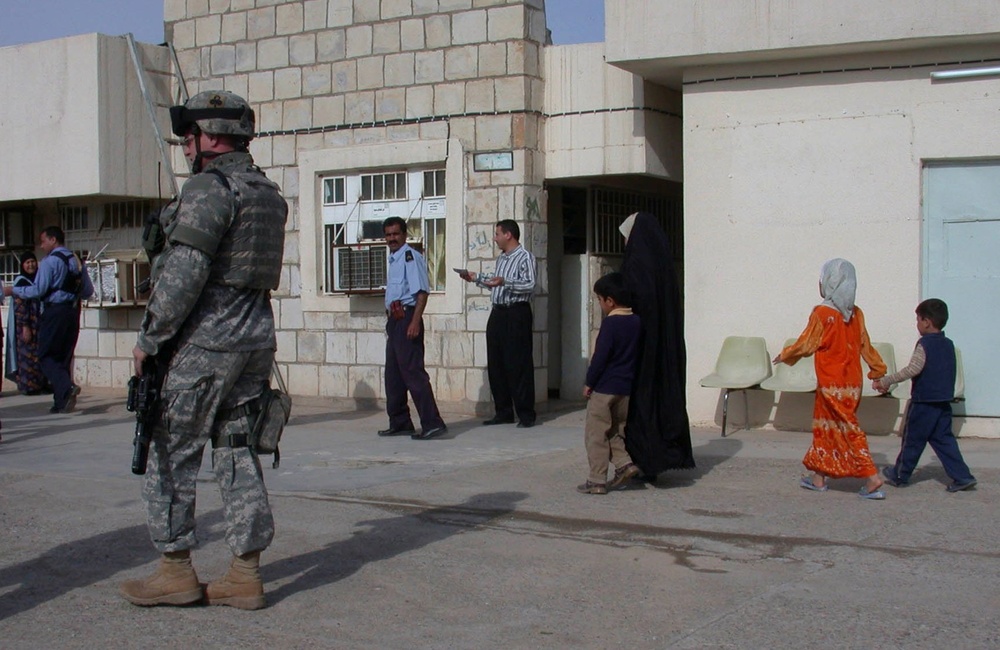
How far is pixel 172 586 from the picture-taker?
15.7 ft

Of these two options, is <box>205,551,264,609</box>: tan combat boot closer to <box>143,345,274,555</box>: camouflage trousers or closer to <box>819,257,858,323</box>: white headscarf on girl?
<box>143,345,274,555</box>: camouflage trousers

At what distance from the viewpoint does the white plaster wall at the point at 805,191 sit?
30.9ft

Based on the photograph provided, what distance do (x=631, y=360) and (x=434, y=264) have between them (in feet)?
15.4

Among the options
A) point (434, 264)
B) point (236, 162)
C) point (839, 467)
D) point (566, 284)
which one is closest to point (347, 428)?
point (434, 264)

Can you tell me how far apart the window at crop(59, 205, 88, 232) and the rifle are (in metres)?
10.3

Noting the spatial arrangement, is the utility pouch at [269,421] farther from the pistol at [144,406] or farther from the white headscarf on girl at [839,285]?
the white headscarf on girl at [839,285]

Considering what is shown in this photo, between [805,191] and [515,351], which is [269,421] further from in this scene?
[805,191]

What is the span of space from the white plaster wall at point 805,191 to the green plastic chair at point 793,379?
0.22m

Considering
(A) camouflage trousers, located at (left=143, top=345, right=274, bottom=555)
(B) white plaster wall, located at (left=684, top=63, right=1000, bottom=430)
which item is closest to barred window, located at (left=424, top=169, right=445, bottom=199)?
(B) white plaster wall, located at (left=684, top=63, right=1000, bottom=430)

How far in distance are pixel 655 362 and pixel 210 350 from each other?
3.33 metres

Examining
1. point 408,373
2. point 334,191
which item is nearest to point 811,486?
point 408,373

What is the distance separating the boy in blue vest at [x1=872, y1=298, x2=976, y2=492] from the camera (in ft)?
23.7

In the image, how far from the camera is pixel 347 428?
413 inches

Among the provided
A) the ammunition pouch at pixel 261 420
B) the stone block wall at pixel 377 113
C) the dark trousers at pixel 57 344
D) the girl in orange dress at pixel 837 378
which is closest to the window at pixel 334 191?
the stone block wall at pixel 377 113
